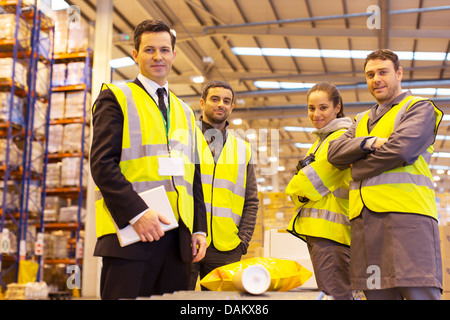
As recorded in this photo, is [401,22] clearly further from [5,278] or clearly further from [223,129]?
[5,278]

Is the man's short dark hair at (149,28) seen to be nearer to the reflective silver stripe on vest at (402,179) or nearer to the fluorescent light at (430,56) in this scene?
the reflective silver stripe on vest at (402,179)

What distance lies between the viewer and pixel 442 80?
13.7m

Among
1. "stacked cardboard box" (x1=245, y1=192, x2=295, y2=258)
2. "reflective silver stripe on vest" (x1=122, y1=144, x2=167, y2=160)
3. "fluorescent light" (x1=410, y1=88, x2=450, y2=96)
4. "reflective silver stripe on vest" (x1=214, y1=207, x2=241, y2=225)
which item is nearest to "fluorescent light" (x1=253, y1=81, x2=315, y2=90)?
"fluorescent light" (x1=410, y1=88, x2=450, y2=96)

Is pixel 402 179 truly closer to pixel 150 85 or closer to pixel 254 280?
pixel 254 280

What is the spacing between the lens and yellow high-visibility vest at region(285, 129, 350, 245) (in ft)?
9.32

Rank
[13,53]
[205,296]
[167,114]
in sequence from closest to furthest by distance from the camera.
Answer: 1. [205,296]
2. [167,114]
3. [13,53]

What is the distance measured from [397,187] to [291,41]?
35.0 ft

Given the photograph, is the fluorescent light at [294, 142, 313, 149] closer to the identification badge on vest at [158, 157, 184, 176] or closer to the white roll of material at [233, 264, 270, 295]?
the identification badge on vest at [158, 157, 184, 176]

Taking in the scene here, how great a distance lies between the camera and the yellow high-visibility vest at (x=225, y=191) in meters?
3.35

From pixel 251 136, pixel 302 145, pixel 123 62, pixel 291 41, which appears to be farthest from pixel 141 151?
pixel 302 145

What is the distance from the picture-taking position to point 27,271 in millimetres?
8297

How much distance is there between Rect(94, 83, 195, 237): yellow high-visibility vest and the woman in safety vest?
825 millimetres
